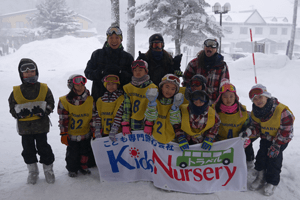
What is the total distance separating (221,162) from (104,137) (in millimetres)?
1773

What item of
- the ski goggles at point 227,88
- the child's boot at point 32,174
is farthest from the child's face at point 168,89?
the child's boot at point 32,174

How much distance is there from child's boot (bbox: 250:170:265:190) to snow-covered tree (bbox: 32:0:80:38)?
31847 millimetres

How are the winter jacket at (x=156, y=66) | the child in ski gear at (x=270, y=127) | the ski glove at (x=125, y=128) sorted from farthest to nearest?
the winter jacket at (x=156, y=66), the ski glove at (x=125, y=128), the child in ski gear at (x=270, y=127)

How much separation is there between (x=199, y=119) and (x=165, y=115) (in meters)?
0.48

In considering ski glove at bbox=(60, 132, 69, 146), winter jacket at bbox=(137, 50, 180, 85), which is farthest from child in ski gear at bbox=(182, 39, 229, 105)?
ski glove at bbox=(60, 132, 69, 146)

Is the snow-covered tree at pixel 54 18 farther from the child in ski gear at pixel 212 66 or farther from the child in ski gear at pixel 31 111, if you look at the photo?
the child in ski gear at pixel 212 66

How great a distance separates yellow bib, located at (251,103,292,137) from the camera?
10.1 ft

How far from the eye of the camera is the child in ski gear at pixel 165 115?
10.1 feet

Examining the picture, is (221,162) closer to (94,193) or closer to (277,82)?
(94,193)

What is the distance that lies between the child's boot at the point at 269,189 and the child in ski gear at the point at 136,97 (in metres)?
2.03

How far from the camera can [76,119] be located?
3.40m

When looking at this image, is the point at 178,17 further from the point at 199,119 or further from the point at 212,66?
the point at 199,119

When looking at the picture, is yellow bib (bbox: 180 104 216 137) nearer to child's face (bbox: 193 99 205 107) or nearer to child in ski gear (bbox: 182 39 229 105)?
child's face (bbox: 193 99 205 107)

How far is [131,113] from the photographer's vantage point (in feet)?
11.1
